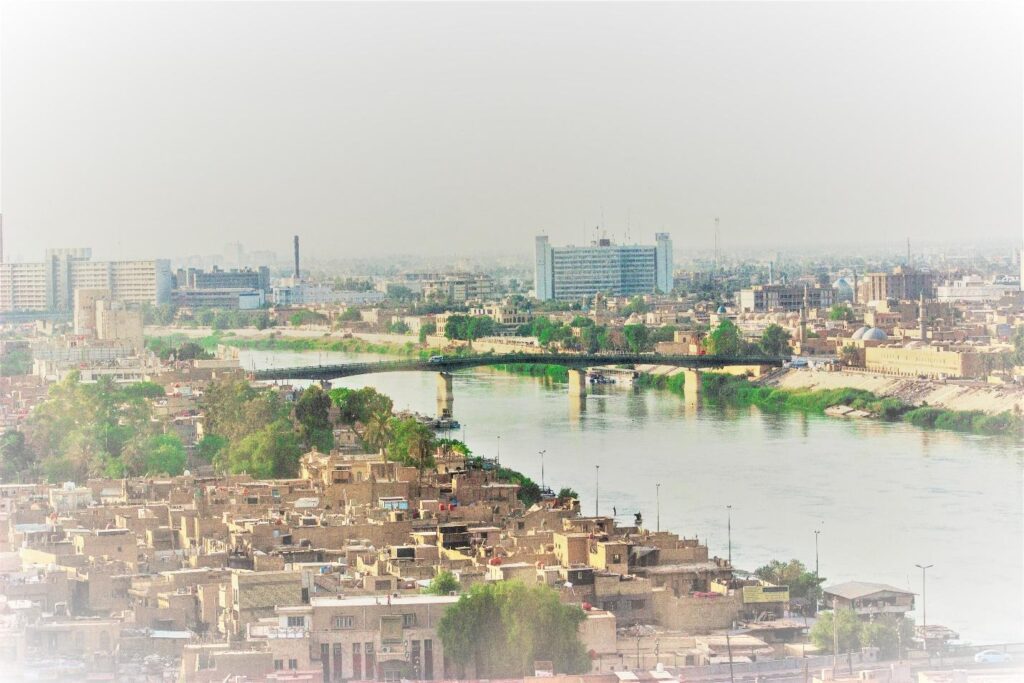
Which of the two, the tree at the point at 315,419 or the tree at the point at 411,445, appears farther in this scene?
the tree at the point at 315,419

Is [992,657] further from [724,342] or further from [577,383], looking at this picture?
[724,342]

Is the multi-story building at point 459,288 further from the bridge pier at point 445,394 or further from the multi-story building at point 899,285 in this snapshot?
the bridge pier at point 445,394

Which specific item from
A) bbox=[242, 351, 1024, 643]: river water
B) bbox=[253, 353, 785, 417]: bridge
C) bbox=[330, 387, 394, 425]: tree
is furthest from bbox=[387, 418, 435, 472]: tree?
bbox=[253, 353, 785, 417]: bridge

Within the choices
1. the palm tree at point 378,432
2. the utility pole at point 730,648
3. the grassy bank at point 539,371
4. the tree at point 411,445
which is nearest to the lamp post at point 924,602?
the utility pole at point 730,648

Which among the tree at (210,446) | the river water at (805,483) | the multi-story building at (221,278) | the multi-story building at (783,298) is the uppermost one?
the multi-story building at (221,278)

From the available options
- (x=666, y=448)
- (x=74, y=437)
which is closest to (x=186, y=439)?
(x=74, y=437)

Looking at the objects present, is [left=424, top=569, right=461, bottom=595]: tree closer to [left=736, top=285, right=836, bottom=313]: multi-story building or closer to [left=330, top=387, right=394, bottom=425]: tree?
[left=330, top=387, right=394, bottom=425]: tree

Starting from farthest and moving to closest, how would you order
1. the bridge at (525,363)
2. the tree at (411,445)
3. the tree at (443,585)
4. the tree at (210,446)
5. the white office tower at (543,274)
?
the white office tower at (543,274) → the bridge at (525,363) → the tree at (210,446) → the tree at (411,445) → the tree at (443,585)
